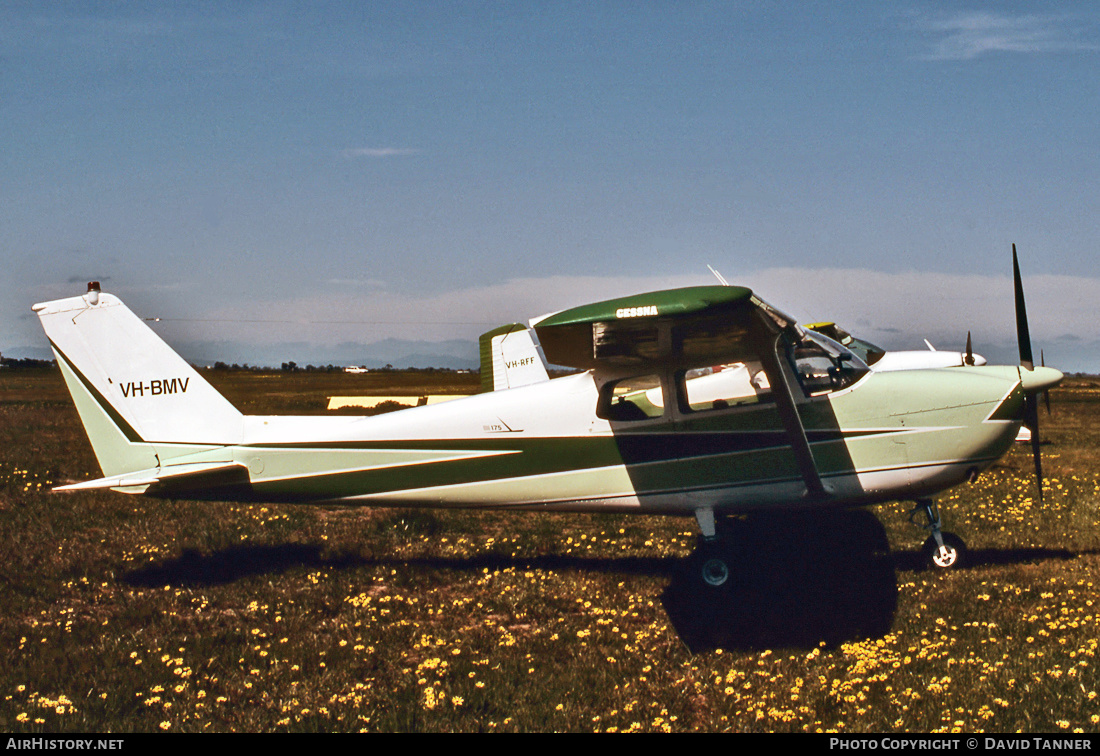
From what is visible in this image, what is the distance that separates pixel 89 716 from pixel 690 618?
4.72 m

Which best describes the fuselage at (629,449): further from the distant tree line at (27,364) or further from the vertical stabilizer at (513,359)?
the distant tree line at (27,364)

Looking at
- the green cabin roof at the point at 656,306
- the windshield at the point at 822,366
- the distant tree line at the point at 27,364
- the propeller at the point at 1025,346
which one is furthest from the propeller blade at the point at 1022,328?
the distant tree line at the point at 27,364

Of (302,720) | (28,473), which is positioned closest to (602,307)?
(302,720)

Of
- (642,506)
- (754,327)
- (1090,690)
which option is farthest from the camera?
(642,506)

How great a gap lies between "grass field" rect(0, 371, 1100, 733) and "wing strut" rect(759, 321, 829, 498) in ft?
3.61

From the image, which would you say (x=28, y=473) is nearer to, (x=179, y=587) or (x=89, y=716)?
(x=179, y=587)

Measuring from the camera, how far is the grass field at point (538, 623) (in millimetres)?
5711

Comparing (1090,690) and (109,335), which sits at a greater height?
(109,335)

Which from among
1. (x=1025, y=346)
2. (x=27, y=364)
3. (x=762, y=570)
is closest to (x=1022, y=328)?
(x=1025, y=346)

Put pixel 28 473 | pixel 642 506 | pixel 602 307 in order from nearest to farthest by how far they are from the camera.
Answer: pixel 602 307 → pixel 642 506 → pixel 28 473

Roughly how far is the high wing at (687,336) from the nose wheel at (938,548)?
145cm

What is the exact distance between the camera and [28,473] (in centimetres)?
1499

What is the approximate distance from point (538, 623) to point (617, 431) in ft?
6.49

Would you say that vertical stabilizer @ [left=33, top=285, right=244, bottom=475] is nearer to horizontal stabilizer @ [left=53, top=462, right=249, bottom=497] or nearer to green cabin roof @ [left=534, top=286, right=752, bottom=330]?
horizontal stabilizer @ [left=53, top=462, right=249, bottom=497]
